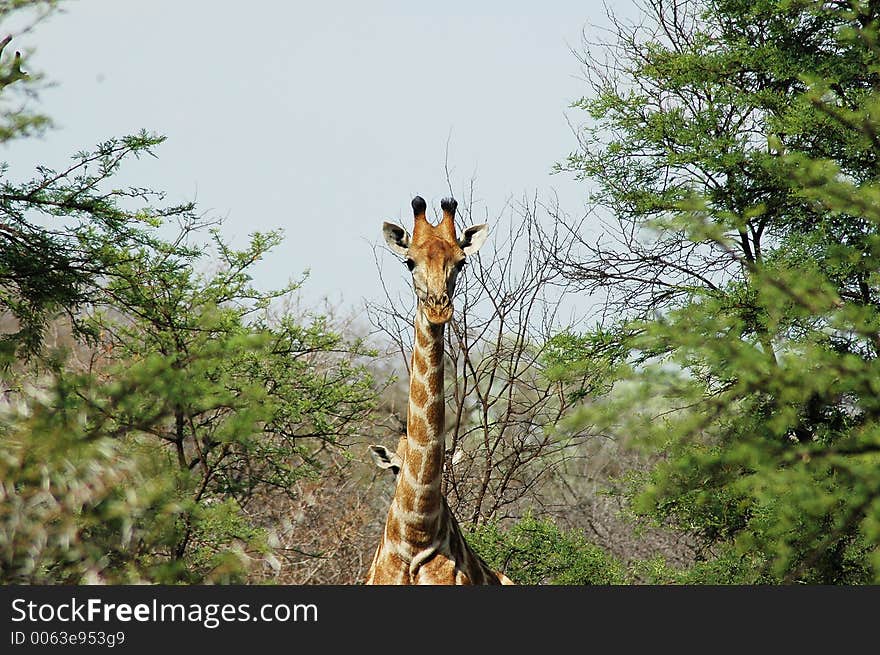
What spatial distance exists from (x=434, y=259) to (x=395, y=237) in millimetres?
1286

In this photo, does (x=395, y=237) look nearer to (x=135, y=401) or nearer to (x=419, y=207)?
(x=419, y=207)

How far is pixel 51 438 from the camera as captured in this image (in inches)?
198

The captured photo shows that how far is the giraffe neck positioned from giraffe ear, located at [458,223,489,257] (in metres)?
0.96

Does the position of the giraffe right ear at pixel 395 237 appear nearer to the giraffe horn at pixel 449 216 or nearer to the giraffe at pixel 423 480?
the giraffe at pixel 423 480

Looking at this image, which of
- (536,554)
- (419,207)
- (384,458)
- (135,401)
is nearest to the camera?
(135,401)

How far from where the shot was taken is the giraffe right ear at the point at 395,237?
9.59m

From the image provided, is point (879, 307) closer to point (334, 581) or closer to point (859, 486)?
point (859, 486)

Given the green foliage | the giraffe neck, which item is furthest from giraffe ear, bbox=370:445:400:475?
the green foliage

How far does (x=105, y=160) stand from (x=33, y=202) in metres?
1.11

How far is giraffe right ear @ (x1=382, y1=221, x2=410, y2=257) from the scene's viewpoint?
959 centimetres

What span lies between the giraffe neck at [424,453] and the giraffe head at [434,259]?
0.50 metres

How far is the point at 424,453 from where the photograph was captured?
9.08 metres

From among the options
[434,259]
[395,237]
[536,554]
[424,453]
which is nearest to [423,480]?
[424,453]

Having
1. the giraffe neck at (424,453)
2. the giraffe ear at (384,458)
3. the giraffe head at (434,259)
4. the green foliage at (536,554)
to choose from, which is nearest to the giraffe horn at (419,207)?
the giraffe head at (434,259)
